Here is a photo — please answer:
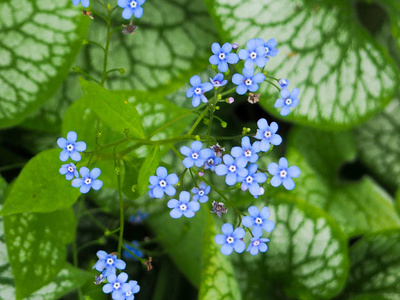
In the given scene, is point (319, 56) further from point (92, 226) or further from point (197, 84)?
point (92, 226)

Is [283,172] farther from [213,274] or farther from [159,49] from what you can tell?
[159,49]

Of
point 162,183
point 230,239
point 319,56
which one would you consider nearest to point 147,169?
point 162,183

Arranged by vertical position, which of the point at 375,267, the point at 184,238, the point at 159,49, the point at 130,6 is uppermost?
the point at 159,49

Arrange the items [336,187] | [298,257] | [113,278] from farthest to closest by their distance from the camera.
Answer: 1. [336,187]
2. [298,257]
3. [113,278]

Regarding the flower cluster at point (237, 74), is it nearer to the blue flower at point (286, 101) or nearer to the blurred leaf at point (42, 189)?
the blue flower at point (286, 101)

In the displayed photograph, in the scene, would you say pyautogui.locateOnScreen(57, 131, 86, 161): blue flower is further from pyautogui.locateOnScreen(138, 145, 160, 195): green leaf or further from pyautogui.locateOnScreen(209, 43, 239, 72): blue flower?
pyautogui.locateOnScreen(209, 43, 239, 72): blue flower

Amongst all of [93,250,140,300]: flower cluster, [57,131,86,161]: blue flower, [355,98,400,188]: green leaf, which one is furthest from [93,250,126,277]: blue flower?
[355,98,400,188]: green leaf

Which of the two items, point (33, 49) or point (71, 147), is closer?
point (71, 147)
